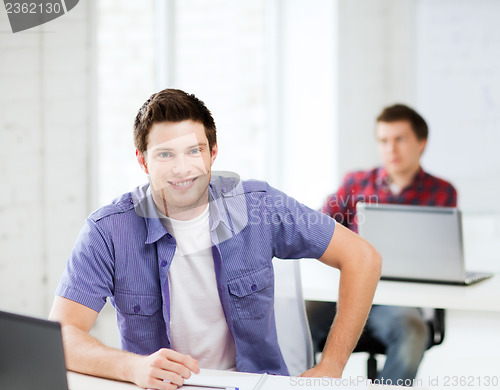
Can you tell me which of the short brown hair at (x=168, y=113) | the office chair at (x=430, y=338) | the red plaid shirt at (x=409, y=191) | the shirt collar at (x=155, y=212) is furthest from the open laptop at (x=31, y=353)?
the red plaid shirt at (x=409, y=191)

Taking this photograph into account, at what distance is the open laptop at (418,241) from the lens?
1.82 metres

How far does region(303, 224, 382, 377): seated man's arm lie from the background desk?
0.38 m

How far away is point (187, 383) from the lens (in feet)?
3.50

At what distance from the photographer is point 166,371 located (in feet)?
3.41

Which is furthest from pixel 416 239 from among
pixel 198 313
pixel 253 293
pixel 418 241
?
pixel 198 313

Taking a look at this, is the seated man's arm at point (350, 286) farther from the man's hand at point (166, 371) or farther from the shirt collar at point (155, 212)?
the man's hand at point (166, 371)

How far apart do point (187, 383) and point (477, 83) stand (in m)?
2.66

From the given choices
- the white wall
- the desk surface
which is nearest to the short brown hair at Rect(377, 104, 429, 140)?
the desk surface

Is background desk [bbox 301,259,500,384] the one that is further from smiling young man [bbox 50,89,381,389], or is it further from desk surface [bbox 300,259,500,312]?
smiling young man [bbox 50,89,381,389]

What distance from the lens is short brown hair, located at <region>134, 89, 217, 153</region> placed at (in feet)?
4.46

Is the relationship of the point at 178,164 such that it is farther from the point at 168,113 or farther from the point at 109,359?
the point at 109,359

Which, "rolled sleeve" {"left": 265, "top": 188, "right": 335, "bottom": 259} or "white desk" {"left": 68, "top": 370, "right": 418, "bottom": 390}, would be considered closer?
"white desk" {"left": 68, "top": 370, "right": 418, "bottom": 390}

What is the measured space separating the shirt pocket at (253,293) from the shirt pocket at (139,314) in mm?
169

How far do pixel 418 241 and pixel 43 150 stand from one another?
1350 mm
